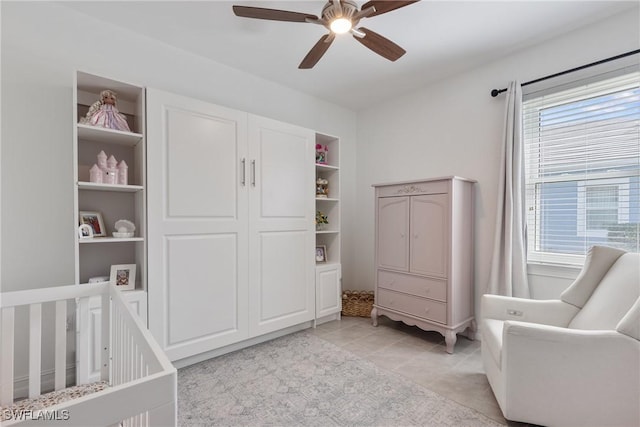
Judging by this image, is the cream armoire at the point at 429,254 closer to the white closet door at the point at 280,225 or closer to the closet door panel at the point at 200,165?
the white closet door at the point at 280,225

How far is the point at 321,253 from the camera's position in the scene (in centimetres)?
328

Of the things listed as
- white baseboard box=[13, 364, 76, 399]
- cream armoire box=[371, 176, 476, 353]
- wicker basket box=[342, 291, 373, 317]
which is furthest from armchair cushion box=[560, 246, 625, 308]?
white baseboard box=[13, 364, 76, 399]

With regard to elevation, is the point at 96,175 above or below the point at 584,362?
above

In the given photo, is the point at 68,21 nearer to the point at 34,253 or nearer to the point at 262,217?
the point at 34,253

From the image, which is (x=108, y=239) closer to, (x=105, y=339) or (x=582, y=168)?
(x=105, y=339)

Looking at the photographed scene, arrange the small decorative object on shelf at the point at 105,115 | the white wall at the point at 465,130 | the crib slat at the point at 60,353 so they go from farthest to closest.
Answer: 1. the white wall at the point at 465,130
2. the small decorative object on shelf at the point at 105,115
3. the crib slat at the point at 60,353

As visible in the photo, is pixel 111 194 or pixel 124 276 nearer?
pixel 124 276

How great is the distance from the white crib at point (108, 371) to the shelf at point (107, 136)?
0.96 metres

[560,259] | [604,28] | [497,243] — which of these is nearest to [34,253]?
[497,243]

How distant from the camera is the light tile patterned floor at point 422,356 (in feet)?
6.04

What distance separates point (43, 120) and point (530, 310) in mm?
3406

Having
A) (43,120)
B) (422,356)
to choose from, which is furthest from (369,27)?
(422,356)

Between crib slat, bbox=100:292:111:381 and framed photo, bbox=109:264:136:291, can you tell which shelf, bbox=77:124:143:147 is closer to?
framed photo, bbox=109:264:136:291

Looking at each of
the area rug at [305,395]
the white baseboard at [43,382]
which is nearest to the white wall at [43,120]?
the white baseboard at [43,382]
